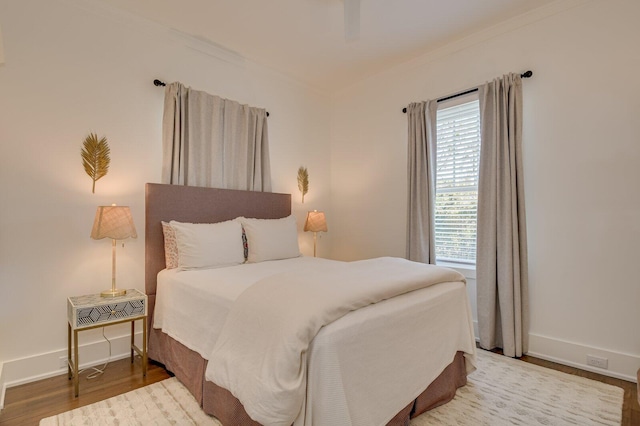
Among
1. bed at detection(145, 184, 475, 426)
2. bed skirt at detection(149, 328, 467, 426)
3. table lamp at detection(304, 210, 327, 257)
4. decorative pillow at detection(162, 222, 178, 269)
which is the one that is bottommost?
bed skirt at detection(149, 328, 467, 426)

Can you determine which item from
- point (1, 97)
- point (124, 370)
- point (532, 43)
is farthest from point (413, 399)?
point (1, 97)

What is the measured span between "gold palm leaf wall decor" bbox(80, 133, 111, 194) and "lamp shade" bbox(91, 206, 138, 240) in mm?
419

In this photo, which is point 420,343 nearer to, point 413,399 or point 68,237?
point 413,399

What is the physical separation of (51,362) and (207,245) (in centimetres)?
135

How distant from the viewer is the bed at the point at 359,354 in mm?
1304

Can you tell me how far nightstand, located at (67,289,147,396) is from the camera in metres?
2.12

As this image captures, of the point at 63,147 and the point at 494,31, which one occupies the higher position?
the point at 494,31

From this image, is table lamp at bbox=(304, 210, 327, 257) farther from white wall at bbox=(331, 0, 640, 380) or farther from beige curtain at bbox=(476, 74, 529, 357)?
white wall at bbox=(331, 0, 640, 380)

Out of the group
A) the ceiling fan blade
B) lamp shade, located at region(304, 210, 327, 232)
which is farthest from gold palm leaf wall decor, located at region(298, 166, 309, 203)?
the ceiling fan blade

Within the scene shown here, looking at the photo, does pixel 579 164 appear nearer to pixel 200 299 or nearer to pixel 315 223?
pixel 315 223

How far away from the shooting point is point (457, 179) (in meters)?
3.35

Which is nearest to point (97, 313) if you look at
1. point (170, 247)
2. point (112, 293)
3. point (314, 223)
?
point (112, 293)

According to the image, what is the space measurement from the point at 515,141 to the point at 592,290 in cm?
131

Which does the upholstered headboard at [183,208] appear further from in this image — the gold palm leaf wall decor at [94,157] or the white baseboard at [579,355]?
the white baseboard at [579,355]
